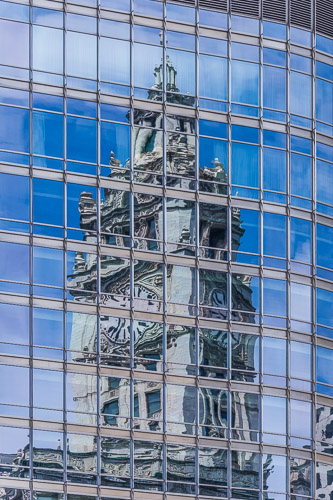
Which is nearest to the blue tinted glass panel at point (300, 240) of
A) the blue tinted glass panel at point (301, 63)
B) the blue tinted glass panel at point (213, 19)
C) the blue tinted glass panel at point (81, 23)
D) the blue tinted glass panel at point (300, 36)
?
the blue tinted glass panel at point (301, 63)

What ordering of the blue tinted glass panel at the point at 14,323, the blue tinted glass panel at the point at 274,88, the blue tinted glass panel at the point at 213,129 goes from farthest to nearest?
the blue tinted glass panel at the point at 274,88 → the blue tinted glass panel at the point at 213,129 → the blue tinted glass panel at the point at 14,323

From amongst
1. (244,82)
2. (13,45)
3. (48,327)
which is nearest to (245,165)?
(244,82)

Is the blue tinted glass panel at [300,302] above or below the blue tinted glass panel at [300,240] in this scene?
below

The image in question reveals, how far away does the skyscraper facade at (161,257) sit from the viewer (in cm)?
6806

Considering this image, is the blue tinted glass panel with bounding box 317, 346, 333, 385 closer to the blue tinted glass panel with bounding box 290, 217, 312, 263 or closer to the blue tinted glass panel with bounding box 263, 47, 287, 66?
the blue tinted glass panel with bounding box 290, 217, 312, 263

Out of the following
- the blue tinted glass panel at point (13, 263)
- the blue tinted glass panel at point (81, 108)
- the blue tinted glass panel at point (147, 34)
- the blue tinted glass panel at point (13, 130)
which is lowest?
the blue tinted glass panel at point (13, 263)

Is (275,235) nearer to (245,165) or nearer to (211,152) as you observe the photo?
(245,165)

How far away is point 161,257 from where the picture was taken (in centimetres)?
7056

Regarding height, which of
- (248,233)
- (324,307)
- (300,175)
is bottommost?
(324,307)

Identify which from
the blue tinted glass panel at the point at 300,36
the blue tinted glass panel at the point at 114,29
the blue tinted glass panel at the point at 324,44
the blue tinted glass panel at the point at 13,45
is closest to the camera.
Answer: the blue tinted glass panel at the point at 13,45

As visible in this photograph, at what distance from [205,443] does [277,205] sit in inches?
403

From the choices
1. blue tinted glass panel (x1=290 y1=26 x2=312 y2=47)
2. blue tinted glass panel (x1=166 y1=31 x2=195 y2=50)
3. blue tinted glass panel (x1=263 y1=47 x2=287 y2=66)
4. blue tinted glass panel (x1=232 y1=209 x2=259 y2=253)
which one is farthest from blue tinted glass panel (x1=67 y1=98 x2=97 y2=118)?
blue tinted glass panel (x1=290 y1=26 x2=312 y2=47)

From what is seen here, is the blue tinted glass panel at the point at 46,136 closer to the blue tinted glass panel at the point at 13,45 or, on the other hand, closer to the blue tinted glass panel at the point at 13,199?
the blue tinted glass panel at the point at 13,199

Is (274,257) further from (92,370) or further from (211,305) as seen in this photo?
(92,370)
